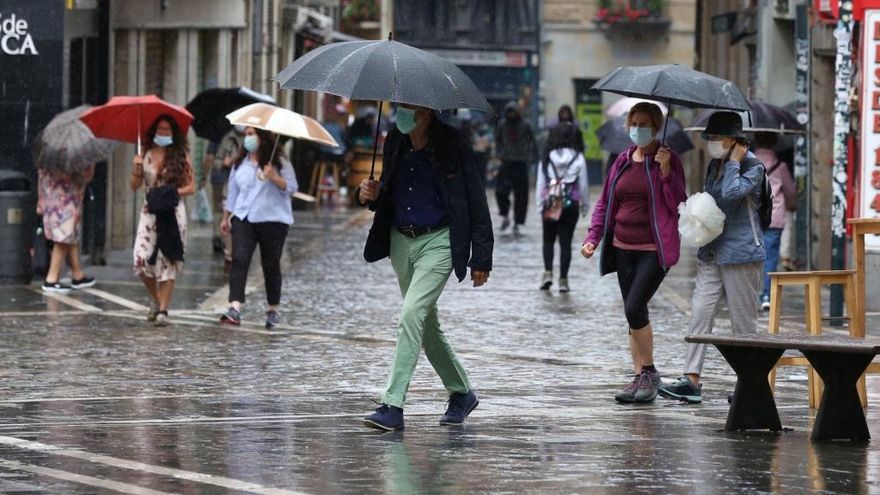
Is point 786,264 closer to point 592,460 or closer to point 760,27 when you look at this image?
point 760,27

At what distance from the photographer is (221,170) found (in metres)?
22.4

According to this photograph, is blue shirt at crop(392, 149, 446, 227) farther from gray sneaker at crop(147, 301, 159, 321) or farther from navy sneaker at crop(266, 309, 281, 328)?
gray sneaker at crop(147, 301, 159, 321)

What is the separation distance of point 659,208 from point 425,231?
1.77m

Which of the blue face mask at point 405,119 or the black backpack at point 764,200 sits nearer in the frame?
the blue face mask at point 405,119

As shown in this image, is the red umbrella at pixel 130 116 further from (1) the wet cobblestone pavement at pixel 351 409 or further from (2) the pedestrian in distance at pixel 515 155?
(2) the pedestrian in distance at pixel 515 155

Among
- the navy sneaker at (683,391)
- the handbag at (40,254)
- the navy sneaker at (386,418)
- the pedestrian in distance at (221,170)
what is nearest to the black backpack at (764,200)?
the navy sneaker at (683,391)

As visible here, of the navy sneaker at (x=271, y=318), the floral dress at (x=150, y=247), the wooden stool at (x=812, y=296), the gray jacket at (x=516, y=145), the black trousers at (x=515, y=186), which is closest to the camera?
the wooden stool at (x=812, y=296)

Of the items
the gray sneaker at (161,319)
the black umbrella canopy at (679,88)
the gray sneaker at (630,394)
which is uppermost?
the black umbrella canopy at (679,88)

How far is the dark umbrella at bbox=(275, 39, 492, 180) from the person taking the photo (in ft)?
31.8

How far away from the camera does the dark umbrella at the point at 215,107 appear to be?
70.4 ft

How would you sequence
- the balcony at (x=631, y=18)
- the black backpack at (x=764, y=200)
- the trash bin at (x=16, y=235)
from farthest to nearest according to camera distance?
the balcony at (x=631, y=18)
the trash bin at (x=16, y=235)
the black backpack at (x=764, y=200)

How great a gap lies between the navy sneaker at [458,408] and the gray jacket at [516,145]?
59.8ft

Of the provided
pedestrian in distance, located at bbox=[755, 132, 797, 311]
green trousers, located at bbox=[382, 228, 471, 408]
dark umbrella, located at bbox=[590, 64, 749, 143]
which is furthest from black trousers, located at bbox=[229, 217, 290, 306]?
green trousers, located at bbox=[382, 228, 471, 408]

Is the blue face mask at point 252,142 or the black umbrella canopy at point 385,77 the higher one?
the black umbrella canopy at point 385,77
